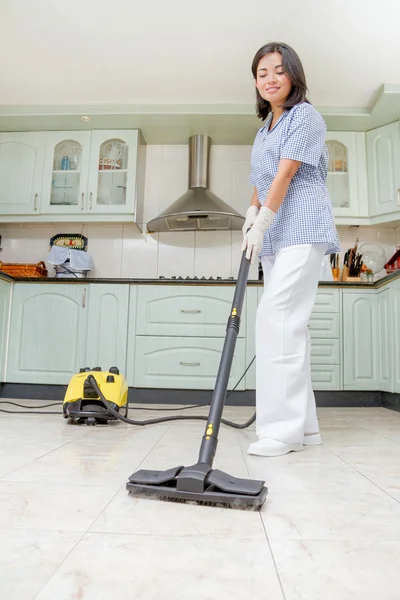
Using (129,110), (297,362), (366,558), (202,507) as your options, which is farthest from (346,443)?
(129,110)

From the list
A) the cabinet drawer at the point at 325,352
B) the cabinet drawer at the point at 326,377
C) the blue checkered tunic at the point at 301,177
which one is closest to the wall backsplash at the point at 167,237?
the cabinet drawer at the point at 325,352

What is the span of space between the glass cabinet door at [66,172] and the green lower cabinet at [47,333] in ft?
2.29

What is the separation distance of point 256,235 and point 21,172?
288 centimetres

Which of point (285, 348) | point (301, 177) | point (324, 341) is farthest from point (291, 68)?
point (324, 341)

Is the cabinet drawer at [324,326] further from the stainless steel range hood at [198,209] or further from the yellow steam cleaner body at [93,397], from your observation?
the yellow steam cleaner body at [93,397]

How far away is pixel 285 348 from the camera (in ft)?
4.75

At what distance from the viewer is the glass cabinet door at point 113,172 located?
142 inches

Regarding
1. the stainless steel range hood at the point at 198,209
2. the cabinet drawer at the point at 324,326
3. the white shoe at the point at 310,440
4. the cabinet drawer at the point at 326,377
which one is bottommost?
the white shoe at the point at 310,440

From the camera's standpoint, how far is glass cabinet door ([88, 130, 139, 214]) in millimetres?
3596

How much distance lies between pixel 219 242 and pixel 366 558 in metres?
3.27

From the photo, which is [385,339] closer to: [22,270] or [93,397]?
[93,397]

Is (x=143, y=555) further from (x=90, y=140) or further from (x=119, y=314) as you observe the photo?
(x=90, y=140)

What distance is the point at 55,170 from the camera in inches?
146

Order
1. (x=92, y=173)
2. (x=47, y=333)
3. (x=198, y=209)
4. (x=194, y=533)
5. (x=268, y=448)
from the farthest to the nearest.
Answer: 1. (x=92, y=173)
2. (x=198, y=209)
3. (x=47, y=333)
4. (x=268, y=448)
5. (x=194, y=533)
